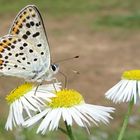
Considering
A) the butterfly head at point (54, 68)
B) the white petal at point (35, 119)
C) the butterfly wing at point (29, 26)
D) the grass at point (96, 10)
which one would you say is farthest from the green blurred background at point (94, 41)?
the white petal at point (35, 119)

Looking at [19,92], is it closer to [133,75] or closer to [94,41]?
[133,75]

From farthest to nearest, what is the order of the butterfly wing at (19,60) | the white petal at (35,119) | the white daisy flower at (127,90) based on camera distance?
the white daisy flower at (127,90) → the butterfly wing at (19,60) → the white petal at (35,119)

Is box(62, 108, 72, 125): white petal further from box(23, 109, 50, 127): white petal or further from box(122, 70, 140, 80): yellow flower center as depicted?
box(122, 70, 140, 80): yellow flower center

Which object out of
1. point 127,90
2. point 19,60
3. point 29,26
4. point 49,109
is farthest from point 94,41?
point 49,109

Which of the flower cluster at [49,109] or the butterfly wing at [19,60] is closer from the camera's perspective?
the flower cluster at [49,109]

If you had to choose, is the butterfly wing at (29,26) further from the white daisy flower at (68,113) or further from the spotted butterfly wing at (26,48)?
the white daisy flower at (68,113)

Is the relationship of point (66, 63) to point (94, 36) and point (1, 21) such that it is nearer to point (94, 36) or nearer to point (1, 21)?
point (94, 36)

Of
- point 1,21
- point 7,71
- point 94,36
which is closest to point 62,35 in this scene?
point 94,36
